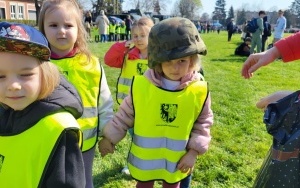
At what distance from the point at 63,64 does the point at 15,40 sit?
916 mm

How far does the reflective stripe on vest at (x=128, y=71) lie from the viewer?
3.35 meters

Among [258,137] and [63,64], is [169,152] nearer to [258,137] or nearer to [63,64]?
[63,64]

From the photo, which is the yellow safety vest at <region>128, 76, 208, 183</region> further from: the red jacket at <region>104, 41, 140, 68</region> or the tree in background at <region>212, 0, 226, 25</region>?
the tree in background at <region>212, 0, 226, 25</region>

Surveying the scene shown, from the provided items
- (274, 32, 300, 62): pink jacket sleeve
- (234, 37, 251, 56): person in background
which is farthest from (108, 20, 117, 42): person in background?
(274, 32, 300, 62): pink jacket sleeve

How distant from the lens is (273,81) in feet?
28.2

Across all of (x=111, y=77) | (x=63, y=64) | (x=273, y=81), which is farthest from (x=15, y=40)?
(x=273, y=81)

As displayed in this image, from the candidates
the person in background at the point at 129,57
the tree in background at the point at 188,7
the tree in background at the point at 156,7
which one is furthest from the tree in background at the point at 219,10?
the person in background at the point at 129,57

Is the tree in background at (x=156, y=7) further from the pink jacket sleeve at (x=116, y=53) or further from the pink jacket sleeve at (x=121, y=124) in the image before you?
the pink jacket sleeve at (x=121, y=124)

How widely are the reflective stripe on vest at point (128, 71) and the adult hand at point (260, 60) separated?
1.54 m

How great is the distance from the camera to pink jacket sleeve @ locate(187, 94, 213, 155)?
7.10ft

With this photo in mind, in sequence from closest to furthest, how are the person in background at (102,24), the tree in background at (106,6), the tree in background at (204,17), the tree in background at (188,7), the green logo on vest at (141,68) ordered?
the green logo on vest at (141,68) → the person in background at (102,24) → the tree in background at (106,6) → the tree in background at (188,7) → the tree in background at (204,17)

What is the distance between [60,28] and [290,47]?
4.67ft

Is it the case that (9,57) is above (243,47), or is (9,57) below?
above

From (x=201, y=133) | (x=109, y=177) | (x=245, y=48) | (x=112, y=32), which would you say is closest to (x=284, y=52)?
(x=201, y=133)
